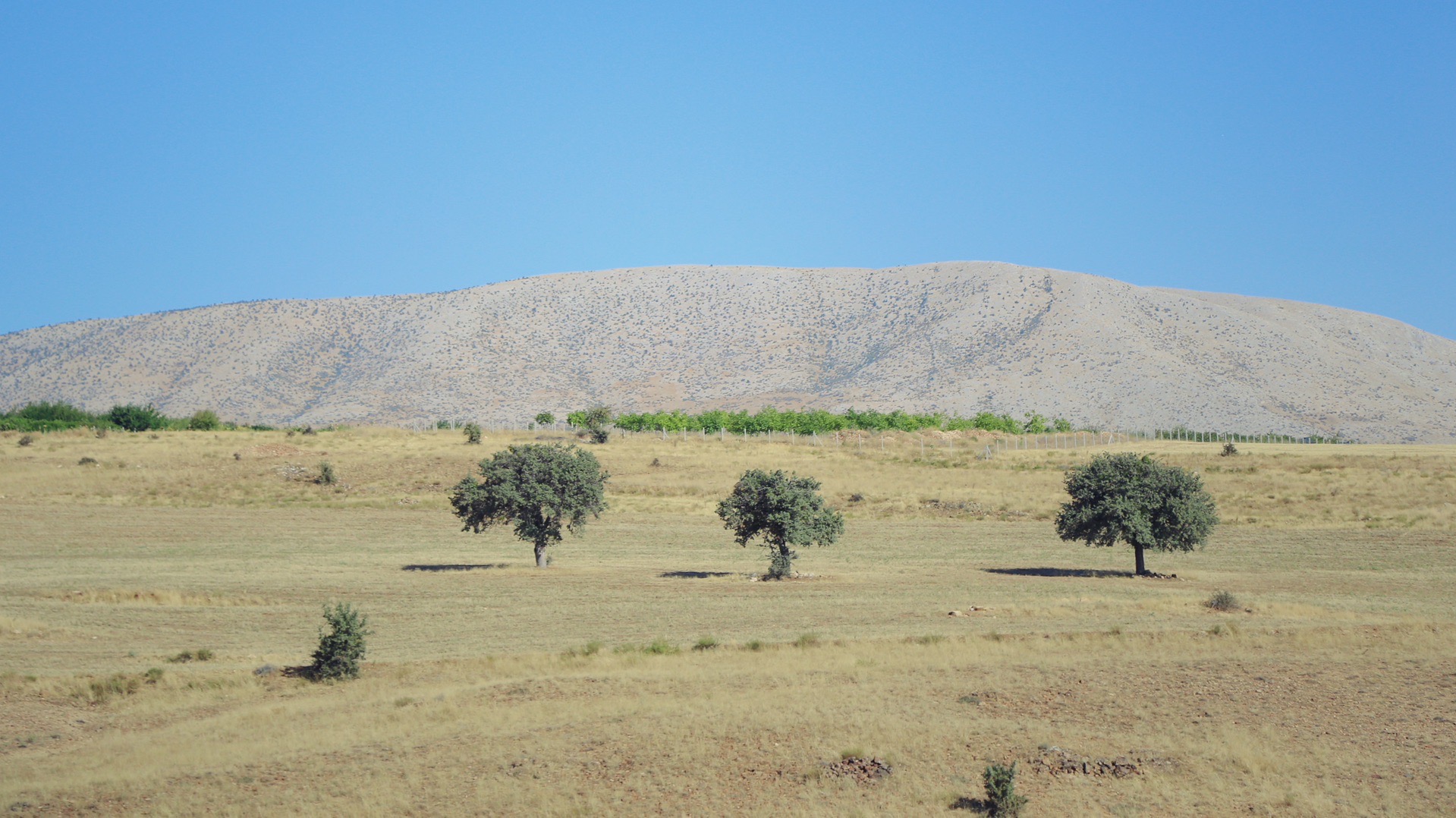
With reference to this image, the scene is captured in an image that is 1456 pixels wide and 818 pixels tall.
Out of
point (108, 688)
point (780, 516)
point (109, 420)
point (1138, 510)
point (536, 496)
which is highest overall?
point (109, 420)

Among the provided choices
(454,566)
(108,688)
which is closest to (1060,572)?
(454,566)

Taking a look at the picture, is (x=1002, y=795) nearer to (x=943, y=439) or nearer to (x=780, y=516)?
(x=780, y=516)

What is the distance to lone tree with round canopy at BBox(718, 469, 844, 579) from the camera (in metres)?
42.1

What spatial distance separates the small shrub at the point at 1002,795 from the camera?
53.1 ft

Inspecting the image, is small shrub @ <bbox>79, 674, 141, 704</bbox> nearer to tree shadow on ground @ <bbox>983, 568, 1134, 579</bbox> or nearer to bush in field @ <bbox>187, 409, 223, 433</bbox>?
tree shadow on ground @ <bbox>983, 568, 1134, 579</bbox>

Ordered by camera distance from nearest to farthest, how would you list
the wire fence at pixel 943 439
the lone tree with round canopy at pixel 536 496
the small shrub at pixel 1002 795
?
the small shrub at pixel 1002 795 → the lone tree with round canopy at pixel 536 496 → the wire fence at pixel 943 439

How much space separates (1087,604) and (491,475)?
2141 centimetres

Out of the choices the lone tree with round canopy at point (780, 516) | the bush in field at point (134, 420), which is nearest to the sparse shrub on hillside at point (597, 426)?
the bush in field at point (134, 420)

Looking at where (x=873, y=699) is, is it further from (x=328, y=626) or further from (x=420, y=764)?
(x=328, y=626)

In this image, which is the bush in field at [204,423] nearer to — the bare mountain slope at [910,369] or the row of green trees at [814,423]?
the row of green trees at [814,423]

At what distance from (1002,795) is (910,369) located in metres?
156

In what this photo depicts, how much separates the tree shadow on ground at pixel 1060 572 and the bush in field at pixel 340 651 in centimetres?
2450

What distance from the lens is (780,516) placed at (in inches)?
1656

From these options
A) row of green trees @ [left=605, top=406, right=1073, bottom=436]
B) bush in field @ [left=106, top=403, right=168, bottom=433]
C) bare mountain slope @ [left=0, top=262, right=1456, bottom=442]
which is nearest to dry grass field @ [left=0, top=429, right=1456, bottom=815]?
bush in field @ [left=106, top=403, right=168, bottom=433]
